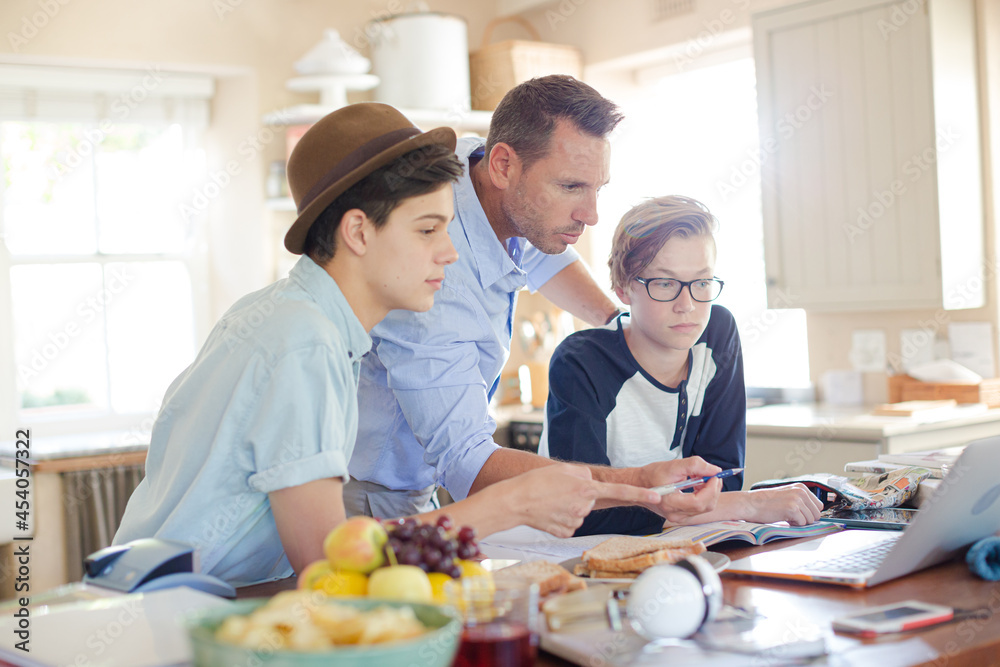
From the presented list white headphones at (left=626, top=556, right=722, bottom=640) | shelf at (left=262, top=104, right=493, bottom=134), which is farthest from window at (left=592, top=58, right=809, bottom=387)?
white headphones at (left=626, top=556, right=722, bottom=640)

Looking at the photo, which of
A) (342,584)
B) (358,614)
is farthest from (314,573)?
(358,614)

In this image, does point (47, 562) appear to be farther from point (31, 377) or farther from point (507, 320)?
point (507, 320)

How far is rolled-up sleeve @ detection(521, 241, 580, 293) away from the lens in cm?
244

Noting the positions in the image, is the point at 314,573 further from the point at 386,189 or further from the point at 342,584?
the point at 386,189

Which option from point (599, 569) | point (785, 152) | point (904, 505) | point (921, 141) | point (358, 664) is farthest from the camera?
point (785, 152)

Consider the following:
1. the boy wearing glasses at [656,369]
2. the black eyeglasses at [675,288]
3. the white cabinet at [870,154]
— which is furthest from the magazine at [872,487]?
the white cabinet at [870,154]

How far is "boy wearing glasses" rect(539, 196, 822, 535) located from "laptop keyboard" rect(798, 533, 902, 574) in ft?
1.97

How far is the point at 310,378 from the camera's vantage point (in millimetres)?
1321

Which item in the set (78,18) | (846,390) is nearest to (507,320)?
(846,390)

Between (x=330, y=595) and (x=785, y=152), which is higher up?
(x=785, y=152)

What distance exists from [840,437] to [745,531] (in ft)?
6.42

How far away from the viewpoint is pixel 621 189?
198 inches

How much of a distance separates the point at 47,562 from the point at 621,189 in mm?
3184

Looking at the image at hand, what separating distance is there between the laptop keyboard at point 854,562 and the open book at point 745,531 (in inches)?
5.7
